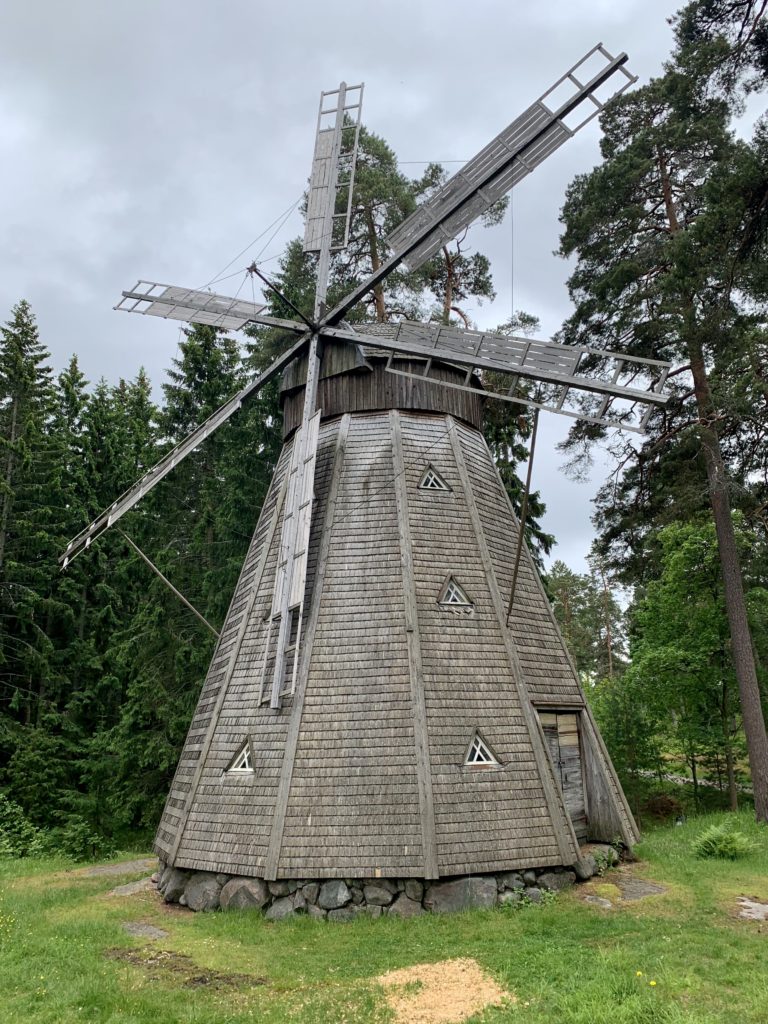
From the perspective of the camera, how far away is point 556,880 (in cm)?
1002

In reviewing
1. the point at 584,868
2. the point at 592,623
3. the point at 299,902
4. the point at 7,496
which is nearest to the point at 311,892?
the point at 299,902

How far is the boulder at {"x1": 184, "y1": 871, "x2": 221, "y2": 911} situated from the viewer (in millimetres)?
10188

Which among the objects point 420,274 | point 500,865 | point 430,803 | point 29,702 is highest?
point 420,274

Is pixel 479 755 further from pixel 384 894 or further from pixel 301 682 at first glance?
pixel 301 682

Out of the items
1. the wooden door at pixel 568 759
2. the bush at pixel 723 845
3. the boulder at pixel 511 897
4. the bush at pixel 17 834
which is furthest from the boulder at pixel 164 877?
the bush at pixel 723 845

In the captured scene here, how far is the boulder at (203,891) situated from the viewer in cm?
1019

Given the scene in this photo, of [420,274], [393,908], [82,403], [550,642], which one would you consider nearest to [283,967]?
[393,908]

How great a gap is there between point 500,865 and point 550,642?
3.93 metres

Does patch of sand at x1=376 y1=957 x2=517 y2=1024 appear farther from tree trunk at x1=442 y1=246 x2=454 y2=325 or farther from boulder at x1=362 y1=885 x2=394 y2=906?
tree trunk at x1=442 y1=246 x2=454 y2=325

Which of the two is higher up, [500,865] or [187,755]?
[187,755]

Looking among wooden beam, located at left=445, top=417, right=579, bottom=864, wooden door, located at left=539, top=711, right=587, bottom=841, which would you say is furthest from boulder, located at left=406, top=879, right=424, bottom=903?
wooden door, located at left=539, top=711, right=587, bottom=841

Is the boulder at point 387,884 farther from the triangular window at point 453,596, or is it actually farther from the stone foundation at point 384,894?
the triangular window at point 453,596

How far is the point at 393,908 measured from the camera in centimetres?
943

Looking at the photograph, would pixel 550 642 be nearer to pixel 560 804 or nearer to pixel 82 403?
pixel 560 804
